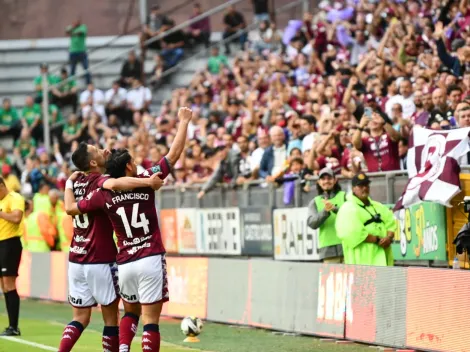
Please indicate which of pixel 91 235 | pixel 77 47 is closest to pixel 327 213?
pixel 91 235

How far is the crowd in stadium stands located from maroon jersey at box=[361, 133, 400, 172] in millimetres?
20

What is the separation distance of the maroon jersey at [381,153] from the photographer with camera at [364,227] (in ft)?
6.31

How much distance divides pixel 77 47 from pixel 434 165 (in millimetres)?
20284

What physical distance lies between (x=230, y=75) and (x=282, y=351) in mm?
15445

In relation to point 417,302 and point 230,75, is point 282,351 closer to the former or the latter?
point 417,302

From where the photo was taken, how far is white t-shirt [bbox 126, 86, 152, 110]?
31.5 meters

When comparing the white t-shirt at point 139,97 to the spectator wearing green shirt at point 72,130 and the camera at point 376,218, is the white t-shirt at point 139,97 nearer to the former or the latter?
the spectator wearing green shirt at point 72,130

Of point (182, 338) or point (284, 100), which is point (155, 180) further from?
point (284, 100)

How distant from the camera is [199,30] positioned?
108 ft

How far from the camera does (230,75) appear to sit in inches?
1153

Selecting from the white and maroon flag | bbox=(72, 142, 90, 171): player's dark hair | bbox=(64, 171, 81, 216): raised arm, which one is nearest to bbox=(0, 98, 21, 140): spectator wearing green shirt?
the white and maroon flag

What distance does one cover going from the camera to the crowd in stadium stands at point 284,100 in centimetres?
1833

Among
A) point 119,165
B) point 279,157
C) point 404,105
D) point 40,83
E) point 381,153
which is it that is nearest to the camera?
point 119,165

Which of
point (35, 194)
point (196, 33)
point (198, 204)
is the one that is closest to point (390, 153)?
point (198, 204)
